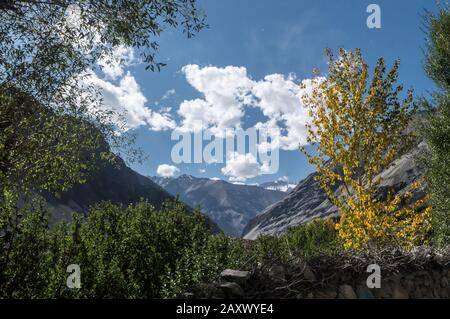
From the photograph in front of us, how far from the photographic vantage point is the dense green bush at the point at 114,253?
7953 mm

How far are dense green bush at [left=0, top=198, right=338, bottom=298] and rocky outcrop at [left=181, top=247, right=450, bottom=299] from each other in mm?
446

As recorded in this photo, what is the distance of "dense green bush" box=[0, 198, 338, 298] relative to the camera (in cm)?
795

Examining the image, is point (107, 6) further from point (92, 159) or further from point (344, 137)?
point (344, 137)

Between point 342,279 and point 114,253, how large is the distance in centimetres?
789

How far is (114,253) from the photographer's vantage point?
12797 mm

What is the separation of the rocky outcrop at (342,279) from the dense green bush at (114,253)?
446 mm
